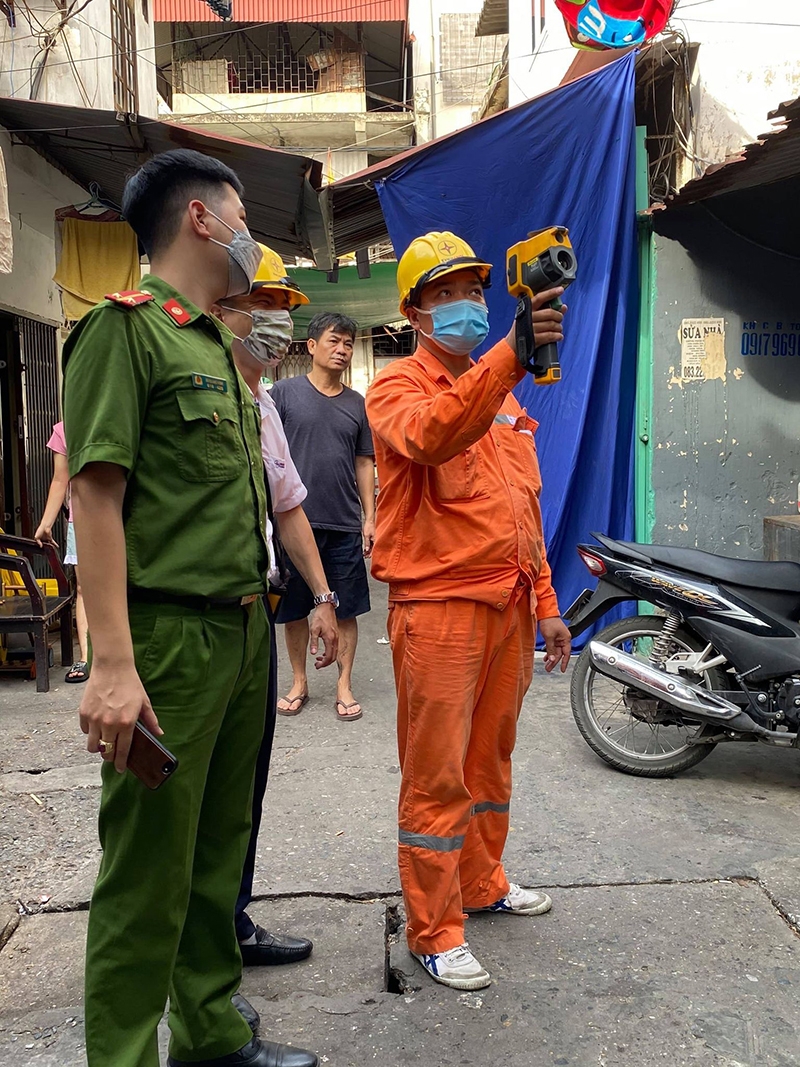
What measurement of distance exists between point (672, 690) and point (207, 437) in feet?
8.08

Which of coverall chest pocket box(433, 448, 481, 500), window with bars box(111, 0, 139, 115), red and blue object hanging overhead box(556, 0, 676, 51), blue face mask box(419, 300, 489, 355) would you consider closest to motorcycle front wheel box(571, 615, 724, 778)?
coverall chest pocket box(433, 448, 481, 500)

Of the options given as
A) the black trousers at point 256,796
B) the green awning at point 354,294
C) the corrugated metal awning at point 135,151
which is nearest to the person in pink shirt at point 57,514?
the corrugated metal awning at point 135,151

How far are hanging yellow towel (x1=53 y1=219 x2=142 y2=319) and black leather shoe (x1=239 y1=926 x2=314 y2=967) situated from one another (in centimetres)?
539

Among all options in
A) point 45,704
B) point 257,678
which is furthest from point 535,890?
point 45,704

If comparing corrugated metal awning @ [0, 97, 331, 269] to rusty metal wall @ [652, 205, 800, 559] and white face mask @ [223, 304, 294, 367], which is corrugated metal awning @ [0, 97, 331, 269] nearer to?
rusty metal wall @ [652, 205, 800, 559]

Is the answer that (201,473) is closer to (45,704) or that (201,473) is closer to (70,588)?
(45,704)

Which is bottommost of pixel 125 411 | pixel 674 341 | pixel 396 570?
pixel 396 570

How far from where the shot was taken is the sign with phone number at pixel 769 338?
5.11 metres

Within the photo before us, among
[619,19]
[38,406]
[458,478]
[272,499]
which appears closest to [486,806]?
[458,478]

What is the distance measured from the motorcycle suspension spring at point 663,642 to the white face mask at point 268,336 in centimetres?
202

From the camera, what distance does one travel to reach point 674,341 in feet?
16.9

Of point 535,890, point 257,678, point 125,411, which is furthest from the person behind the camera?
point 535,890

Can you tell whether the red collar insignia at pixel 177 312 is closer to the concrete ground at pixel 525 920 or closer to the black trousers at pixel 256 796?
the black trousers at pixel 256 796

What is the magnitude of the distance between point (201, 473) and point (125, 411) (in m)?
0.20
